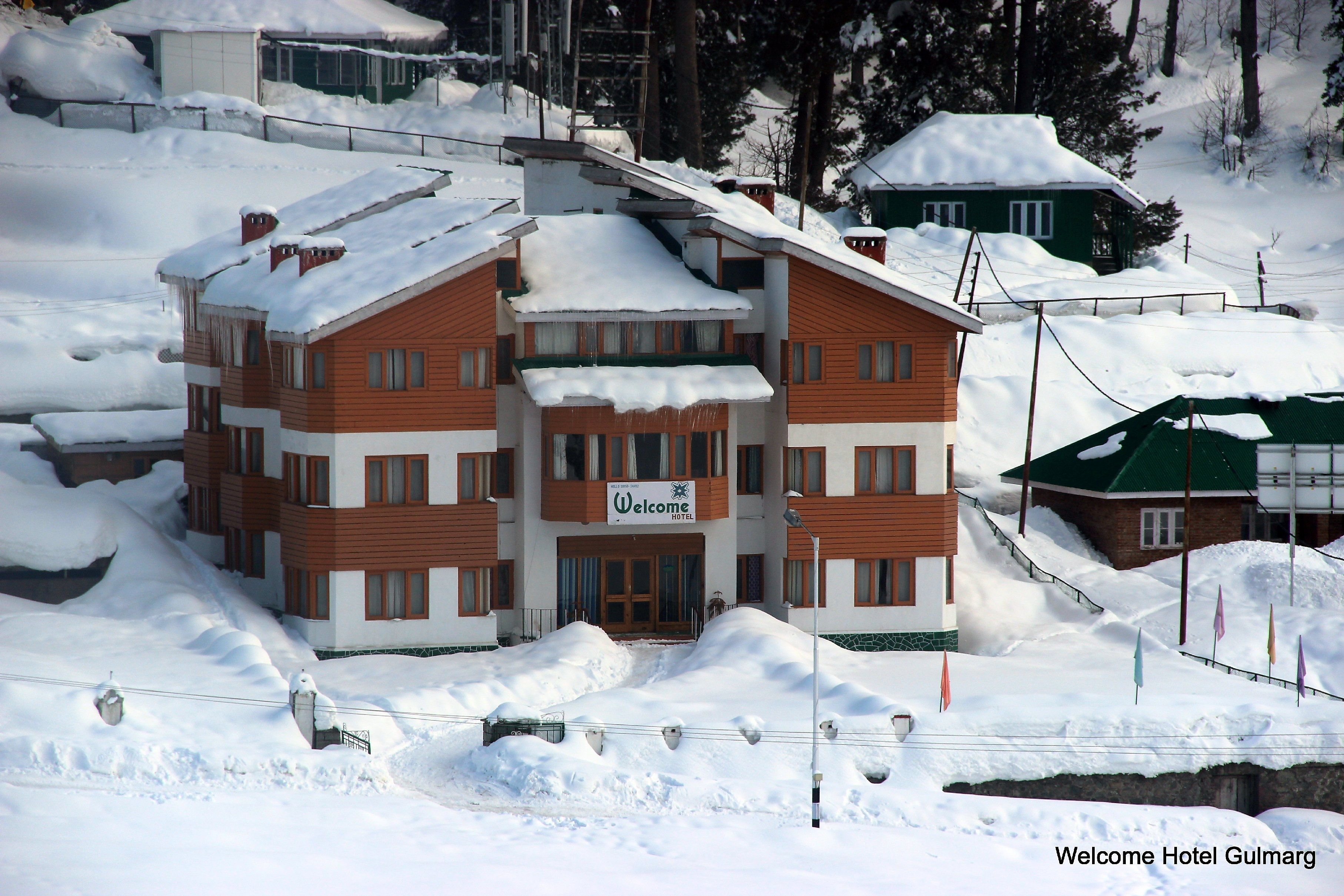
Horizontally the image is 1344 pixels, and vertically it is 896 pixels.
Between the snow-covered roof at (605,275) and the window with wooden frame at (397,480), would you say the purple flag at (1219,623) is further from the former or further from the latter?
the window with wooden frame at (397,480)

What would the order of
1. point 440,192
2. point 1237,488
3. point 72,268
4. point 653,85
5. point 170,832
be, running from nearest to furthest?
point 170,832, point 1237,488, point 72,268, point 440,192, point 653,85

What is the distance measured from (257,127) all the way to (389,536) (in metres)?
39.7

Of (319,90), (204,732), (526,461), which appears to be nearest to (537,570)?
(526,461)

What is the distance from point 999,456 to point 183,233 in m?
34.9

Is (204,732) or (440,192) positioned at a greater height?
(440,192)

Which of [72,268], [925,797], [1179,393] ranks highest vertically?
[72,268]

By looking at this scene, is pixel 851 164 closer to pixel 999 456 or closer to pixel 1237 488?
pixel 999 456

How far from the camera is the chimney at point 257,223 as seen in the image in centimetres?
4641

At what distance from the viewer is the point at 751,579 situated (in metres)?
42.9

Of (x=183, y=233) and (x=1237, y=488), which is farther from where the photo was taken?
(x=183, y=233)

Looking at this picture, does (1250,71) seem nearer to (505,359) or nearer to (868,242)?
(868,242)

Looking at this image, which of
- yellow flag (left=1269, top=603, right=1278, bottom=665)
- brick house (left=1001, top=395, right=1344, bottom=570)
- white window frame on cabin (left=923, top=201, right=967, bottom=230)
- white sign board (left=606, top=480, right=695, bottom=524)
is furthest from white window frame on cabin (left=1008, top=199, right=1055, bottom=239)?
white sign board (left=606, top=480, right=695, bottom=524)

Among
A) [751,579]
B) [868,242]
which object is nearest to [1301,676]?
[751,579]

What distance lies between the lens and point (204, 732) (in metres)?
30.4
